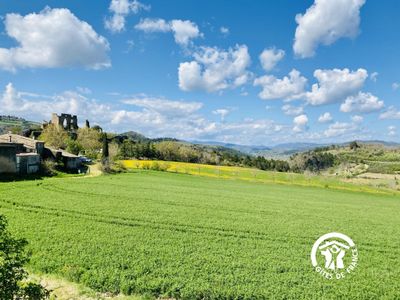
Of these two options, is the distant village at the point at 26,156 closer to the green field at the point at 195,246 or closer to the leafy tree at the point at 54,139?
the green field at the point at 195,246

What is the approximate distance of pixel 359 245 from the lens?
21.2 metres

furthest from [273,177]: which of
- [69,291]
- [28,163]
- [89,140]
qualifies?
[69,291]

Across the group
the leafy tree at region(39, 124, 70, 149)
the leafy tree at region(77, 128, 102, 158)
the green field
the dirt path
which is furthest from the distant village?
the dirt path

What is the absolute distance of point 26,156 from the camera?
160ft

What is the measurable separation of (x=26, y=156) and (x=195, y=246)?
39625 millimetres

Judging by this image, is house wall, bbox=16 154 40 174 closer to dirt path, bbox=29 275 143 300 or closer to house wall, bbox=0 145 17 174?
house wall, bbox=0 145 17 174

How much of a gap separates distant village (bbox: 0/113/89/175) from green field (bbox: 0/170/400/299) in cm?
1528

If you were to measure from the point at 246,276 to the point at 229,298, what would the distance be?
72.0 inches

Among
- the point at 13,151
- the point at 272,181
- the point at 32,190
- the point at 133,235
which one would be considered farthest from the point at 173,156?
the point at 133,235

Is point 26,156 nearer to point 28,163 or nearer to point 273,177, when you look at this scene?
point 28,163

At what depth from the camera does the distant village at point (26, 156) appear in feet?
149

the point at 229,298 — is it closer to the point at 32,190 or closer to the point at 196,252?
the point at 196,252

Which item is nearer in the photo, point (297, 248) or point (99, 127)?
point (297, 248)

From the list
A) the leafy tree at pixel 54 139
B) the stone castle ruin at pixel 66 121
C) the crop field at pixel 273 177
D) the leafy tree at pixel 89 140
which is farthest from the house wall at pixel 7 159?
the stone castle ruin at pixel 66 121
